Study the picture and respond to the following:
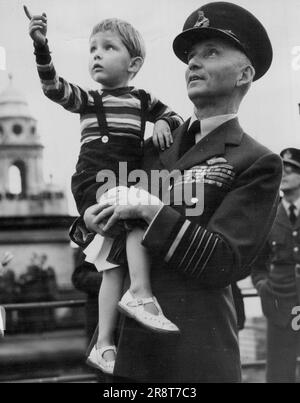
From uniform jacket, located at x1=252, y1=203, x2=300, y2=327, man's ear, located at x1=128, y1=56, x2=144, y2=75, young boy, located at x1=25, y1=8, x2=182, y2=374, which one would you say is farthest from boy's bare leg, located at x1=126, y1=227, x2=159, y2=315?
man's ear, located at x1=128, y1=56, x2=144, y2=75

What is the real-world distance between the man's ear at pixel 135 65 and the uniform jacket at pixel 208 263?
0.31 metres

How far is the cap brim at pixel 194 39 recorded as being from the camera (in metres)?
2.25

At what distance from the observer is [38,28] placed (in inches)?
91.1

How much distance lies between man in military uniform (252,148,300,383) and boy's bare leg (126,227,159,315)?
1.47 ft

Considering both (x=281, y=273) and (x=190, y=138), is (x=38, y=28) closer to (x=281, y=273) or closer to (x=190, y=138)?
(x=190, y=138)

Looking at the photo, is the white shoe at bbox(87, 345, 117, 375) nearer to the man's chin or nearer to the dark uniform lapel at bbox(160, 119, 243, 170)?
the dark uniform lapel at bbox(160, 119, 243, 170)

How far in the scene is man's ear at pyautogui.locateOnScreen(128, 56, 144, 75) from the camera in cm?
231

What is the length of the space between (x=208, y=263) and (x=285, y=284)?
0.46m

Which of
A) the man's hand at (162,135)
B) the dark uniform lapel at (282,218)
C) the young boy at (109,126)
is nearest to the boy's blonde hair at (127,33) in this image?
the young boy at (109,126)

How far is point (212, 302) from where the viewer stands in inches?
87.1

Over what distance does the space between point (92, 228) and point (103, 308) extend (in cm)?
25

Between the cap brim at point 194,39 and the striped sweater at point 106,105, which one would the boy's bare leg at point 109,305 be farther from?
the cap brim at point 194,39

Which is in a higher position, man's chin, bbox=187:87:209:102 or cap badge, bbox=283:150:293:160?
man's chin, bbox=187:87:209:102

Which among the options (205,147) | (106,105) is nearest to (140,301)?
(205,147)
